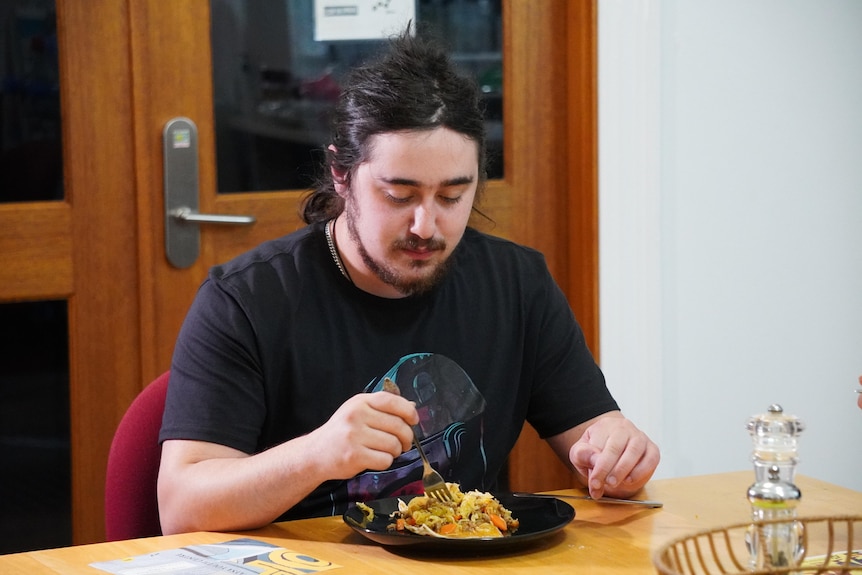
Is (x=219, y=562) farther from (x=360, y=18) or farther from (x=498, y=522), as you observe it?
(x=360, y=18)

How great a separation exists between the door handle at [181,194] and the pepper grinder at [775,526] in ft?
5.55

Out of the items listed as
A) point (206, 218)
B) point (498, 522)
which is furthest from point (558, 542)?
point (206, 218)

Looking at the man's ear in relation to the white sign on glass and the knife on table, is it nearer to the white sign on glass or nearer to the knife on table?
the knife on table

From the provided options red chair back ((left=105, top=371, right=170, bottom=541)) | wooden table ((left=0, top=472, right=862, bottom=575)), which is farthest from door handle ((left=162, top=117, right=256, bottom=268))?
wooden table ((left=0, top=472, right=862, bottom=575))

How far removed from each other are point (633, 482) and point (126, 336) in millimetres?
1331

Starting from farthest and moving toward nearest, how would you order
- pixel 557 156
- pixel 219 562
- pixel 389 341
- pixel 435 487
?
1. pixel 557 156
2. pixel 389 341
3. pixel 435 487
4. pixel 219 562

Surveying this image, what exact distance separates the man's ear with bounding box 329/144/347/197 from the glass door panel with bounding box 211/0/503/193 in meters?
0.67

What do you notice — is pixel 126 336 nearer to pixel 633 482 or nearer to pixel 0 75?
pixel 0 75

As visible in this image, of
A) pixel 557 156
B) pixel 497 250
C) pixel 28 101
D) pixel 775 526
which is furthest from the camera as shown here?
pixel 557 156

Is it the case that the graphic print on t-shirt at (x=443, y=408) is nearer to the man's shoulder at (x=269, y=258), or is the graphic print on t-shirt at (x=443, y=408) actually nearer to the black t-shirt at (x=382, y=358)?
the black t-shirt at (x=382, y=358)

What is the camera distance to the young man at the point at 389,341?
1.64 metres

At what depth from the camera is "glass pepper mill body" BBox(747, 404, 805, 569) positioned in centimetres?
109

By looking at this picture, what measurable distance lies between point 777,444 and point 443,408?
2.52 feet

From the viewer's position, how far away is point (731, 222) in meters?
3.11
